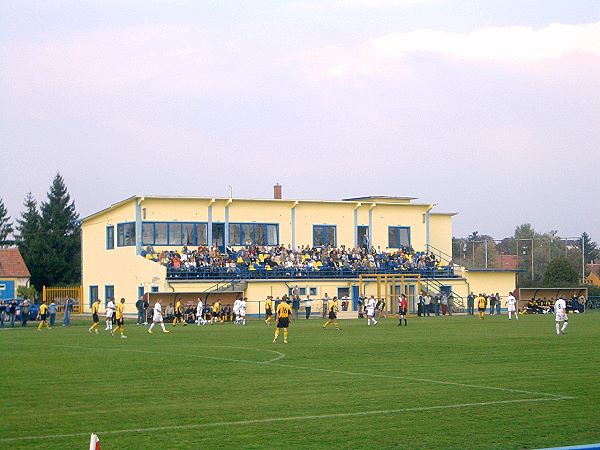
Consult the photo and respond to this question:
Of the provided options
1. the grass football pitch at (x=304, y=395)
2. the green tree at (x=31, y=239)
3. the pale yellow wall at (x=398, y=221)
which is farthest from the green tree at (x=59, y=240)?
the grass football pitch at (x=304, y=395)

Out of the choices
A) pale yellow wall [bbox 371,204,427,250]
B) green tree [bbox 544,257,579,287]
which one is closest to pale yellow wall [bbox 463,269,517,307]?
pale yellow wall [bbox 371,204,427,250]

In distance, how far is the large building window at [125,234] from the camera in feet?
237

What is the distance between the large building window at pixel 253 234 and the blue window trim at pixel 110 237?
28.3ft

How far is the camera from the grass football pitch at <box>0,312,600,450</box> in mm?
15383

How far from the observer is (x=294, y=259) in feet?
244

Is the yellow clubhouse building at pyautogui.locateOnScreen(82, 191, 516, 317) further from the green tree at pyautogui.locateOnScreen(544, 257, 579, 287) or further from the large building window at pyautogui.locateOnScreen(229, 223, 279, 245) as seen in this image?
the green tree at pyautogui.locateOnScreen(544, 257, 579, 287)

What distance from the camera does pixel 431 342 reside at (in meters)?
36.8

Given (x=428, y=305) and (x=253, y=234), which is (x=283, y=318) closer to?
(x=428, y=305)

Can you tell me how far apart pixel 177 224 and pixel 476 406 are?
184 feet

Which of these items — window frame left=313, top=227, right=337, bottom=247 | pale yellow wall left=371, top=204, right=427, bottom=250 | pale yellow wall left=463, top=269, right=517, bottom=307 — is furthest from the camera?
pale yellow wall left=371, top=204, right=427, bottom=250

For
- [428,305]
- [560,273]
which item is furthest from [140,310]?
[560,273]

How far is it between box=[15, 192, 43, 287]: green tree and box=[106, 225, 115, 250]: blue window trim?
23.4 meters

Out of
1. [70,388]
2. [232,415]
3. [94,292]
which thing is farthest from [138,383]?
[94,292]

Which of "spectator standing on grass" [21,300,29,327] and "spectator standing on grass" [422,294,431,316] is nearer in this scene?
"spectator standing on grass" [21,300,29,327]
